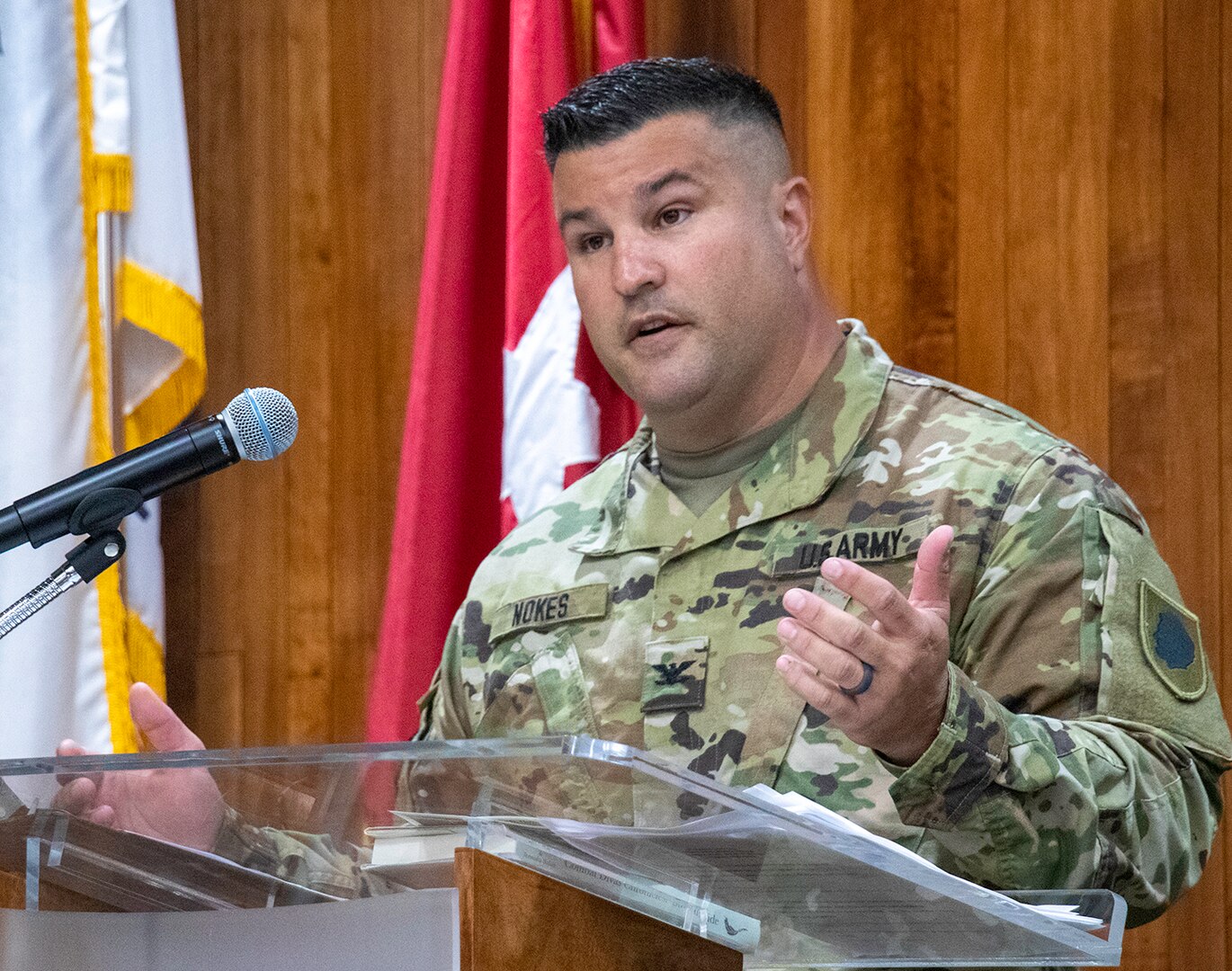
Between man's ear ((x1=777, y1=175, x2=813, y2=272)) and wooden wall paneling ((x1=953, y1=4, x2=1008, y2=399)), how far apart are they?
44cm

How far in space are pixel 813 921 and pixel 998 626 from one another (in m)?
0.71

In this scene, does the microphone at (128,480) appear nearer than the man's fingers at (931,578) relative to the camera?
Yes

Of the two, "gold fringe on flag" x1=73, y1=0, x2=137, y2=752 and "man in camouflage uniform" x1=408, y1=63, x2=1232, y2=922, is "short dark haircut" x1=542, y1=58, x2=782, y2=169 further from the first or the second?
"gold fringe on flag" x1=73, y1=0, x2=137, y2=752

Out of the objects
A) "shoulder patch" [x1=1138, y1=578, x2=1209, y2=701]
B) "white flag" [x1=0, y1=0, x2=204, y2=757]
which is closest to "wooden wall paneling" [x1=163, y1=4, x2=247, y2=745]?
"white flag" [x1=0, y1=0, x2=204, y2=757]

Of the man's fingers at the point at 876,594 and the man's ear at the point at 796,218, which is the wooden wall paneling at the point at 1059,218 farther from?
the man's fingers at the point at 876,594

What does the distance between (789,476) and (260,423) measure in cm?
89

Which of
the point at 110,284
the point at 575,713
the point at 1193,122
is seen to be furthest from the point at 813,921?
the point at 110,284

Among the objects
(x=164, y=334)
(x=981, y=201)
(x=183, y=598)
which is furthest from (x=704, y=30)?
(x=183, y=598)

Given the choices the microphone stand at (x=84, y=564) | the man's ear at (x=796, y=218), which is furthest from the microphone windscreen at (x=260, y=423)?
the man's ear at (x=796, y=218)

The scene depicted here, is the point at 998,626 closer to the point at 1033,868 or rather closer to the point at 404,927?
the point at 1033,868

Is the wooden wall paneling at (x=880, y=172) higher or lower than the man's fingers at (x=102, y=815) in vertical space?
higher

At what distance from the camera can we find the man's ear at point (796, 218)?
6.48 ft

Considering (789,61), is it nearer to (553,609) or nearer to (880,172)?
(880,172)

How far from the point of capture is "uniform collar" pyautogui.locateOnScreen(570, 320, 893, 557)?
1.81m
